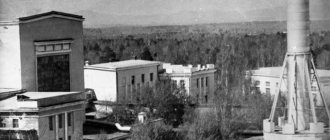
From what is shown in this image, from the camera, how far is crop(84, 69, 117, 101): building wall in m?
30.1

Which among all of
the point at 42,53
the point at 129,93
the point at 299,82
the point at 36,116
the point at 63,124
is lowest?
the point at 63,124

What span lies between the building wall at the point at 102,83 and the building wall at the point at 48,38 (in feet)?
24.2

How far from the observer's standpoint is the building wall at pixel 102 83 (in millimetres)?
30109

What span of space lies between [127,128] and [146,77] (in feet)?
34.6

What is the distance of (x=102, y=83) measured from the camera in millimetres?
30344

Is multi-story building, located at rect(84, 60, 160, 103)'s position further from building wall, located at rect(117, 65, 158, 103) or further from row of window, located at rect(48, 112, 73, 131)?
row of window, located at rect(48, 112, 73, 131)

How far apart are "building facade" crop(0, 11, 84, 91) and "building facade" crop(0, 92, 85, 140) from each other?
132 cm

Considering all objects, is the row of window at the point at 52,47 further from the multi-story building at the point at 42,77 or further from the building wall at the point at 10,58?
the building wall at the point at 10,58

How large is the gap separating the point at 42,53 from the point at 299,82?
7529 millimetres

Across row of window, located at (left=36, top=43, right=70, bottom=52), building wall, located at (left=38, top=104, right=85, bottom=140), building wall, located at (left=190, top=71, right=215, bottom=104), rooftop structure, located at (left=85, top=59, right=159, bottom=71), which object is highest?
row of window, located at (left=36, top=43, right=70, bottom=52)

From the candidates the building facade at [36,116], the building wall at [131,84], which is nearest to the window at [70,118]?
the building facade at [36,116]

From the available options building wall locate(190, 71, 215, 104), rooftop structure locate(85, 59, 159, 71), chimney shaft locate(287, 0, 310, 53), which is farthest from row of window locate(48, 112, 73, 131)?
building wall locate(190, 71, 215, 104)

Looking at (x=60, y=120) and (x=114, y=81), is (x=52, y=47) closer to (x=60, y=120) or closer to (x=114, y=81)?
(x=60, y=120)

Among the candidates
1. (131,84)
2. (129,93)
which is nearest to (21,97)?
(129,93)
